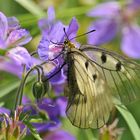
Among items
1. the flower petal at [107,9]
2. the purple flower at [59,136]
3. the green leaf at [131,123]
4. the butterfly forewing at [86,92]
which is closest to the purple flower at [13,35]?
the butterfly forewing at [86,92]

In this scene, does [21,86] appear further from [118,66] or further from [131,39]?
[131,39]

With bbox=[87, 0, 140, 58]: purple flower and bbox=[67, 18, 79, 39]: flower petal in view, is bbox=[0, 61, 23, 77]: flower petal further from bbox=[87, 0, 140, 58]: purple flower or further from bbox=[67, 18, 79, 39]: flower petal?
bbox=[87, 0, 140, 58]: purple flower

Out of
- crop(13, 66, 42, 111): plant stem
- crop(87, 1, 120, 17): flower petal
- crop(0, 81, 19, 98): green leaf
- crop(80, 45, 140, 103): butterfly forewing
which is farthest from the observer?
crop(87, 1, 120, 17): flower petal

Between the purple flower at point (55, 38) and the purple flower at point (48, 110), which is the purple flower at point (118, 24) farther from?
the purple flower at point (55, 38)

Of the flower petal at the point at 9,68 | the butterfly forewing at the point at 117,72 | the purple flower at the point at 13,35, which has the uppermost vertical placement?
the flower petal at the point at 9,68

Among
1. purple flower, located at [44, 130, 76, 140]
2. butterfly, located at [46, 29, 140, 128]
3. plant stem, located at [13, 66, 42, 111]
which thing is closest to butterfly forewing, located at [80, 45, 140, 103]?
butterfly, located at [46, 29, 140, 128]

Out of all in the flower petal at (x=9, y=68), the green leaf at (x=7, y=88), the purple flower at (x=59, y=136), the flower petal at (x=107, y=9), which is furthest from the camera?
the flower petal at (x=107, y=9)
